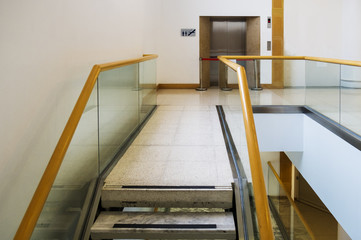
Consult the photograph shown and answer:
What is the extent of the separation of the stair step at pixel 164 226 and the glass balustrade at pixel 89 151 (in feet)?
0.73

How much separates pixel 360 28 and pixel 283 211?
6.23 metres

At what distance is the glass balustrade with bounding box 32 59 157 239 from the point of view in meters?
2.60

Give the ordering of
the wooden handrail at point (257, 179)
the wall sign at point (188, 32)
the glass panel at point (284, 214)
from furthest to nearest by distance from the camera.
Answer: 1. the wall sign at point (188, 32)
2. the glass panel at point (284, 214)
3. the wooden handrail at point (257, 179)

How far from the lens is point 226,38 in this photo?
41.0ft

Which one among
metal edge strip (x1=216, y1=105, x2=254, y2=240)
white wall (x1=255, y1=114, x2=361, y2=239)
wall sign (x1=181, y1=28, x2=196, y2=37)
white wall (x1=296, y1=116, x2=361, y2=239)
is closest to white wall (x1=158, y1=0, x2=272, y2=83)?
wall sign (x1=181, y1=28, x2=196, y2=37)

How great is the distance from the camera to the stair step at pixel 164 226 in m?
3.11

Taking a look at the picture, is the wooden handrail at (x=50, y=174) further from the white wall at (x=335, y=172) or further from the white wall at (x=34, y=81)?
the white wall at (x=335, y=172)

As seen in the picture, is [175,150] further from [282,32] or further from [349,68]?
[282,32]

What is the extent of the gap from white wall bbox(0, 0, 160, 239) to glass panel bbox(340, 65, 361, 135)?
3.54 meters

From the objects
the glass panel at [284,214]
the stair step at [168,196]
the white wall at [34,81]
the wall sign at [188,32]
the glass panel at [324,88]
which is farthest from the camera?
the wall sign at [188,32]

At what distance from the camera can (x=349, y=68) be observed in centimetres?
514

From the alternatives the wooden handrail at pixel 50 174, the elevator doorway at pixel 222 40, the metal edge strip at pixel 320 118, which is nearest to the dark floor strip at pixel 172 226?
the wooden handrail at pixel 50 174

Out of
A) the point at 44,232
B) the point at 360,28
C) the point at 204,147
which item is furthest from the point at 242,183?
the point at 360,28

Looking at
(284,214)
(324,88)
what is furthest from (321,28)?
(284,214)
